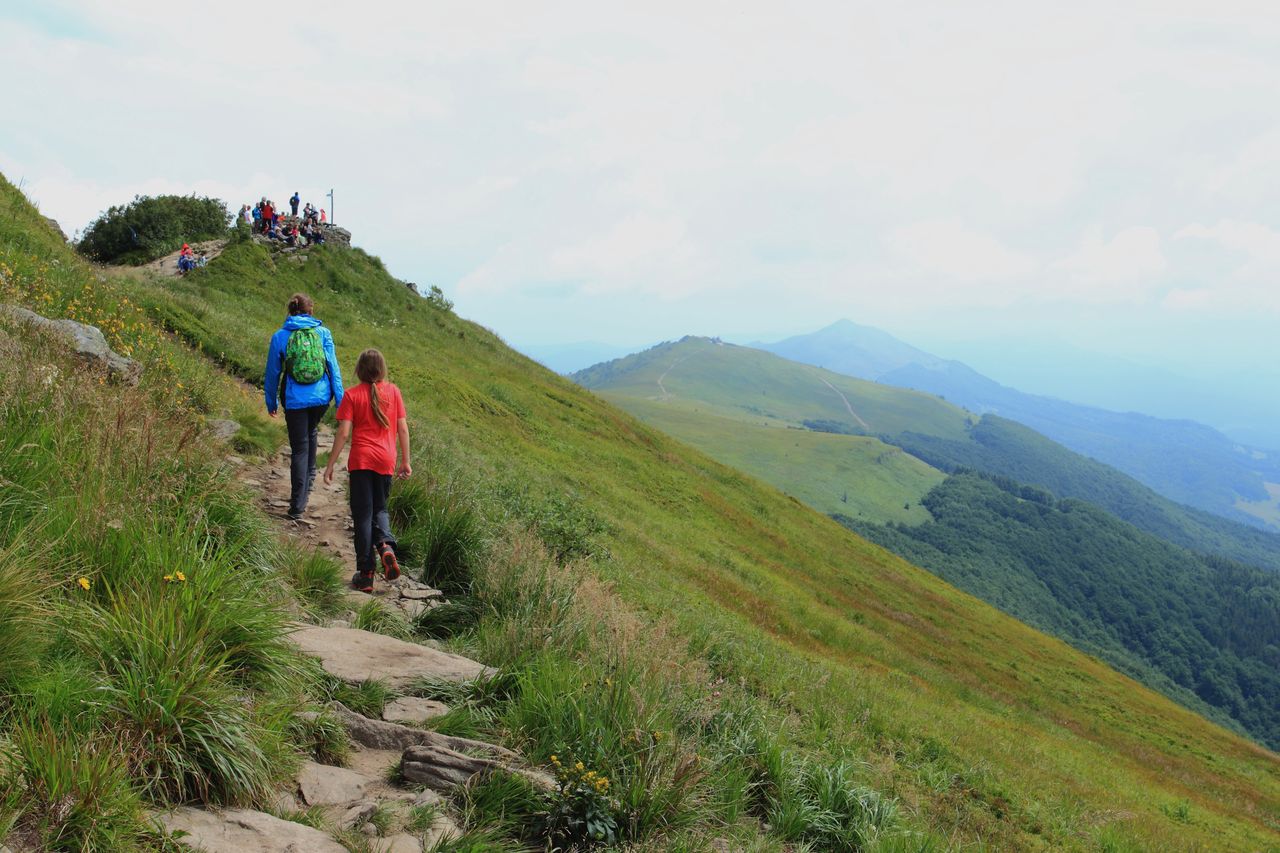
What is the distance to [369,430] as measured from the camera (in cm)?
851

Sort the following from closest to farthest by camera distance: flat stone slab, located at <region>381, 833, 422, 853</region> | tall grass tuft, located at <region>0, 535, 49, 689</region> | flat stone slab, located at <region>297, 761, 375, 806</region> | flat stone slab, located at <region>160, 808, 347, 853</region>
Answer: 1. flat stone slab, located at <region>160, 808, 347, 853</region>
2. tall grass tuft, located at <region>0, 535, 49, 689</region>
3. flat stone slab, located at <region>381, 833, 422, 853</region>
4. flat stone slab, located at <region>297, 761, 375, 806</region>

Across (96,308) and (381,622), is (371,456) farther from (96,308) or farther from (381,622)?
(96,308)

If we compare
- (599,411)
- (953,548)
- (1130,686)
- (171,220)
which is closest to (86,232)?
(171,220)

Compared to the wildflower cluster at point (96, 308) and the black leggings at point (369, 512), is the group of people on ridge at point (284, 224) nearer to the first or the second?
the wildflower cluster at point (96, 308)

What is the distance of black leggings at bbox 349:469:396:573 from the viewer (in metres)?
8.21

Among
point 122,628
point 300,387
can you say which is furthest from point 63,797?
point 300,387

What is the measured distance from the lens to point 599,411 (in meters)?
43.7

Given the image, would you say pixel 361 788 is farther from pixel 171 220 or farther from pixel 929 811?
pixel 171 220

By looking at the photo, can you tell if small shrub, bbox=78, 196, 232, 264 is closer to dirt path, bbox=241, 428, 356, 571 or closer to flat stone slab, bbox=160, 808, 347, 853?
dirt path, bbox=241, 428, 356, 571

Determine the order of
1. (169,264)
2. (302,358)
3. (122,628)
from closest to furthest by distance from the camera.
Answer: (122,628) → (302,358) → (169,264)

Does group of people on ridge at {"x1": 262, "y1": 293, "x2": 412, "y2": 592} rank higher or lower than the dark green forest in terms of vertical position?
higher

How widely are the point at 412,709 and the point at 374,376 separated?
4.63 metres

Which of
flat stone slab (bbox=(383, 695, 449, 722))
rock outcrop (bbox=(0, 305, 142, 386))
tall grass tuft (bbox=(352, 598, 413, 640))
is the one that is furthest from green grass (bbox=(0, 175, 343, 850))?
rock outcrop (bbox=(0, 305, 142, 386))

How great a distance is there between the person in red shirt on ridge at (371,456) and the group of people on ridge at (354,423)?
0.04 ft
